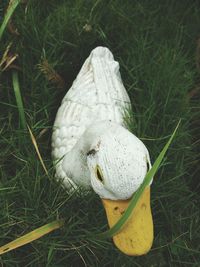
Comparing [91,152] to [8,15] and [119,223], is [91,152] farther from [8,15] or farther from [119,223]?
[8,15]

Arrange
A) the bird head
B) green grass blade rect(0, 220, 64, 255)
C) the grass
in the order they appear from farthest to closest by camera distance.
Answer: the grass
green grass blade rect(0, 220, 64, 255)
the bird head

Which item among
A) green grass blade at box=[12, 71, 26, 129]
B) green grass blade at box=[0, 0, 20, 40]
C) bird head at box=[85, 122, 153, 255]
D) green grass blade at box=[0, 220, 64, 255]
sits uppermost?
green grass blade at box=[0, 0, 20, 40]

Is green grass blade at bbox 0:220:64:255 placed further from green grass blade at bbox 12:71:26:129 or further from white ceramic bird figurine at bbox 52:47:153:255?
green grass blade at bbox 12:71:26:129

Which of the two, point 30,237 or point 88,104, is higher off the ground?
point 88,104

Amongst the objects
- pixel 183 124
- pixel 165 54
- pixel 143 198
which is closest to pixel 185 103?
pixel 183 124

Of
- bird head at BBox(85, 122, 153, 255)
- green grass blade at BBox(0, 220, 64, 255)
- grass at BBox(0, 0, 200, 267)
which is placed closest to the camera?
bird head at BBox(85, 122, 153, 255)

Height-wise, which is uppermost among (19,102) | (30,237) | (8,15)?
(8,15)

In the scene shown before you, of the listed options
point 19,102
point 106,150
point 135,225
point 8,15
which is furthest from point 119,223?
point 8,15

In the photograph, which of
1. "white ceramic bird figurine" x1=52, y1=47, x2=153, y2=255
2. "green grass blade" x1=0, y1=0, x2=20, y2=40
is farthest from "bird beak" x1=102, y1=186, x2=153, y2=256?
"green grass blade" x1=0, y1=0, x2=20, y2=40

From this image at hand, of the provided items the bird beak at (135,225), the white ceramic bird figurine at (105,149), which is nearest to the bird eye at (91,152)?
the white ceramic bird figurine at (105,149)
